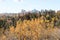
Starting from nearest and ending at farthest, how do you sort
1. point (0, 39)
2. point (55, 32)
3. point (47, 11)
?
point (0, 39) < point (55, 32) < point (47, 11)

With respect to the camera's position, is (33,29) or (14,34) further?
(33,29)

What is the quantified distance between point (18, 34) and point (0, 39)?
4.49 ft

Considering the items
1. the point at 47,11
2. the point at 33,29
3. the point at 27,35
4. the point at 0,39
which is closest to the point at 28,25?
the point at 33,29

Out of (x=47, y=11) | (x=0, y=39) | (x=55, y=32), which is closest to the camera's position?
(x=0, y=39)

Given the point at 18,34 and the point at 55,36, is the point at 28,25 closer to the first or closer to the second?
the point at 18,34

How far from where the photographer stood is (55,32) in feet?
52.4

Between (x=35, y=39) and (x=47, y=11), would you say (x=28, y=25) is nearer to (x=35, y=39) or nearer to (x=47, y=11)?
(x=35, y=39)

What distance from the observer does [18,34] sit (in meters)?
15.5

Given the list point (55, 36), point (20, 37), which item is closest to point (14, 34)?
point (20, 37)

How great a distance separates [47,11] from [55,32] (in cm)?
1807

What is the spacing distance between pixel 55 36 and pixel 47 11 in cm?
1884

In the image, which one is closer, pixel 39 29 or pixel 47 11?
pixel 39 29

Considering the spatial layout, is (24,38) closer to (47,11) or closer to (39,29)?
(39,29)

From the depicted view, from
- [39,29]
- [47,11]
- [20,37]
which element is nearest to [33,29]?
[39,29]
